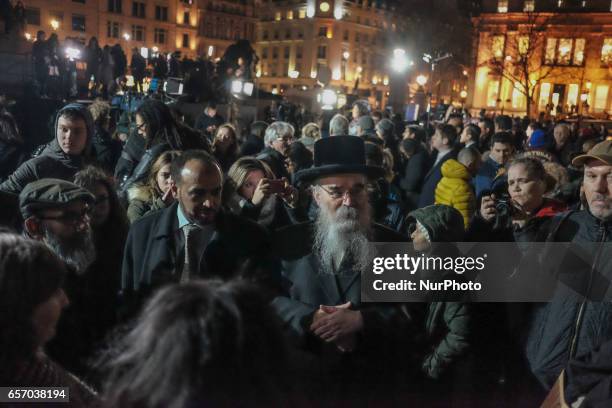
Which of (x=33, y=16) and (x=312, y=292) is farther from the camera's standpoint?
(x=33, y=16)

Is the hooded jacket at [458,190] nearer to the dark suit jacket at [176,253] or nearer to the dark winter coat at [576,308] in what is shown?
the dark winter coat at [576,308]

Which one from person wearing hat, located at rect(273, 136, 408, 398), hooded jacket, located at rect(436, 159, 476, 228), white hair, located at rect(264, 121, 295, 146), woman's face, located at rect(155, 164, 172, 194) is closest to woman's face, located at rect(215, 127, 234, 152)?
white hair, located at rect(264, 121, 295, 146)

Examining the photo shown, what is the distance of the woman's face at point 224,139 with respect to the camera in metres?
6.92

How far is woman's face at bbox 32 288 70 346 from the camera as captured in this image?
5.42 feet

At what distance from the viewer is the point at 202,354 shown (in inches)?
44.1

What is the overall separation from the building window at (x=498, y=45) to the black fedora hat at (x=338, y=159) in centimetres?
5435

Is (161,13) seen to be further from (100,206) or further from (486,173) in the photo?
(100,206)

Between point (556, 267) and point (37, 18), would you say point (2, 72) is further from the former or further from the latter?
point (37, 18)

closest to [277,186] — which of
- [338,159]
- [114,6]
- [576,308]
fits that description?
[338,159]

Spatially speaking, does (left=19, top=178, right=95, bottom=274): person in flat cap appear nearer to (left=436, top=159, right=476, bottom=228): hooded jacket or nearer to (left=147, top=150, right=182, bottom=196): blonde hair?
(left=147, top=150, right=182, bottom=196): blonde hair

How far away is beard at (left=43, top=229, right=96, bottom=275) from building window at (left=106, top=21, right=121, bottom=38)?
8014 centimetres

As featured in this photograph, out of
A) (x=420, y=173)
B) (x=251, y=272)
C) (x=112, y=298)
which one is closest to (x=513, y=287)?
(x=251, y=272)

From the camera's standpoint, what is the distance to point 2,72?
16.2 meters

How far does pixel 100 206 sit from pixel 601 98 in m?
60.1
